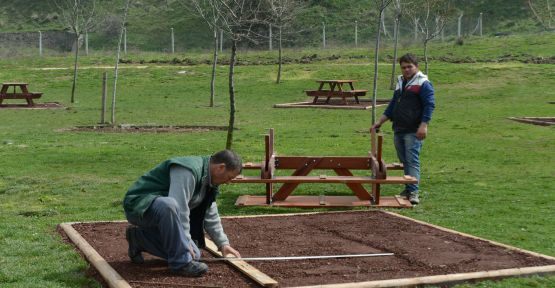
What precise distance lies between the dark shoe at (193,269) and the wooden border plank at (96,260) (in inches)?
20.0

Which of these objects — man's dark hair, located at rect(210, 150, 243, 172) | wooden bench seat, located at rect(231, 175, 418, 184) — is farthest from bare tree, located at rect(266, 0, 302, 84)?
man's dark hair, located at rect(210, 150, 243, 172)

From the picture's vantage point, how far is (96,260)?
24.9 feet

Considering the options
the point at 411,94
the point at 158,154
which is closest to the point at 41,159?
the point at 158,154

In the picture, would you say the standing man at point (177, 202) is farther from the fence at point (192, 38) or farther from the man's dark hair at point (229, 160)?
the fence at point (192, 38)

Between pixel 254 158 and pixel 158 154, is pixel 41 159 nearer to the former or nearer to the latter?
pixel 158 154

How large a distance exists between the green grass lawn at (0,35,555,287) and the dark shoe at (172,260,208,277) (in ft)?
2.45

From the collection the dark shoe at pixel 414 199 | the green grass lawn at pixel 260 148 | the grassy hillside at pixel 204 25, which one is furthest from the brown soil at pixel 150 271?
the grassy hillside at pixel 204 25

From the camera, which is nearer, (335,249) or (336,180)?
(335,249)

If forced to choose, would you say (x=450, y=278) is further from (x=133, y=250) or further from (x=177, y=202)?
(x=133, y=250)

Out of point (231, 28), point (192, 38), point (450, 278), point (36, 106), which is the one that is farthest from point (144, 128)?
point (192, 38)

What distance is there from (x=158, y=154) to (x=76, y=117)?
10.4m

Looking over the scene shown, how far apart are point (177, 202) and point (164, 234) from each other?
29cm

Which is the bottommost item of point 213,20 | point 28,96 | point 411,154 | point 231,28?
point 28,96

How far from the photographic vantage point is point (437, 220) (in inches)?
407
